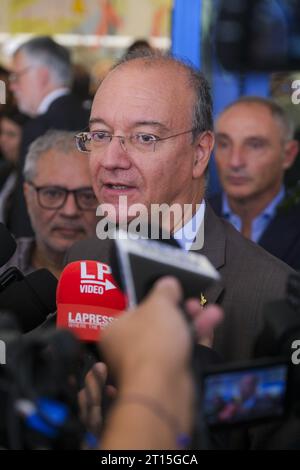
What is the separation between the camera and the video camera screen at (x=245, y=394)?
1389mm

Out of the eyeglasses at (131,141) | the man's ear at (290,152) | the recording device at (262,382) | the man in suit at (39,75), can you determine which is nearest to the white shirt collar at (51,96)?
the man in suit at (39,75)

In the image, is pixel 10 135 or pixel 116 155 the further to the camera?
pixel 10 135

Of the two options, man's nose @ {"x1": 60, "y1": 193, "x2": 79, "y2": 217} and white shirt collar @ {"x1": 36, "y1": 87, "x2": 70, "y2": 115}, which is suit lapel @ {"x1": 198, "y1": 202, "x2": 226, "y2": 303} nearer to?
man's nose @ {"x1": 60, "y1": 193, "x2": 79, "y2": 217}

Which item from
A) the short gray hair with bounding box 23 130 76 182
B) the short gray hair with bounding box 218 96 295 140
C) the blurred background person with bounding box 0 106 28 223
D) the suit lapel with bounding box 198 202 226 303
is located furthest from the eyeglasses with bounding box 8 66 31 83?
the suit lapel with bounding box 198 202 226 303

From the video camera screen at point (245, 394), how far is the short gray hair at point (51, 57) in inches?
157

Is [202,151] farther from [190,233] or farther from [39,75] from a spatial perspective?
[39,75]

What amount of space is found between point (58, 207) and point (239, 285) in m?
1.32

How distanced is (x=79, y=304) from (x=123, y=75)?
67 centimetres

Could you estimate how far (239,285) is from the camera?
212cm

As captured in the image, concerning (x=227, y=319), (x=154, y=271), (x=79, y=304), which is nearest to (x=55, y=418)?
(x=154, y=271)

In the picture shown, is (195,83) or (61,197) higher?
(195,83)

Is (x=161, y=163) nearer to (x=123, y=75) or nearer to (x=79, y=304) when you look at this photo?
(x=123, y=75)

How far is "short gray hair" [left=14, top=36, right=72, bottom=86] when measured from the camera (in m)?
5.21

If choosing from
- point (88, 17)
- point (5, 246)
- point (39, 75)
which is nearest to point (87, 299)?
point (5, 246)
